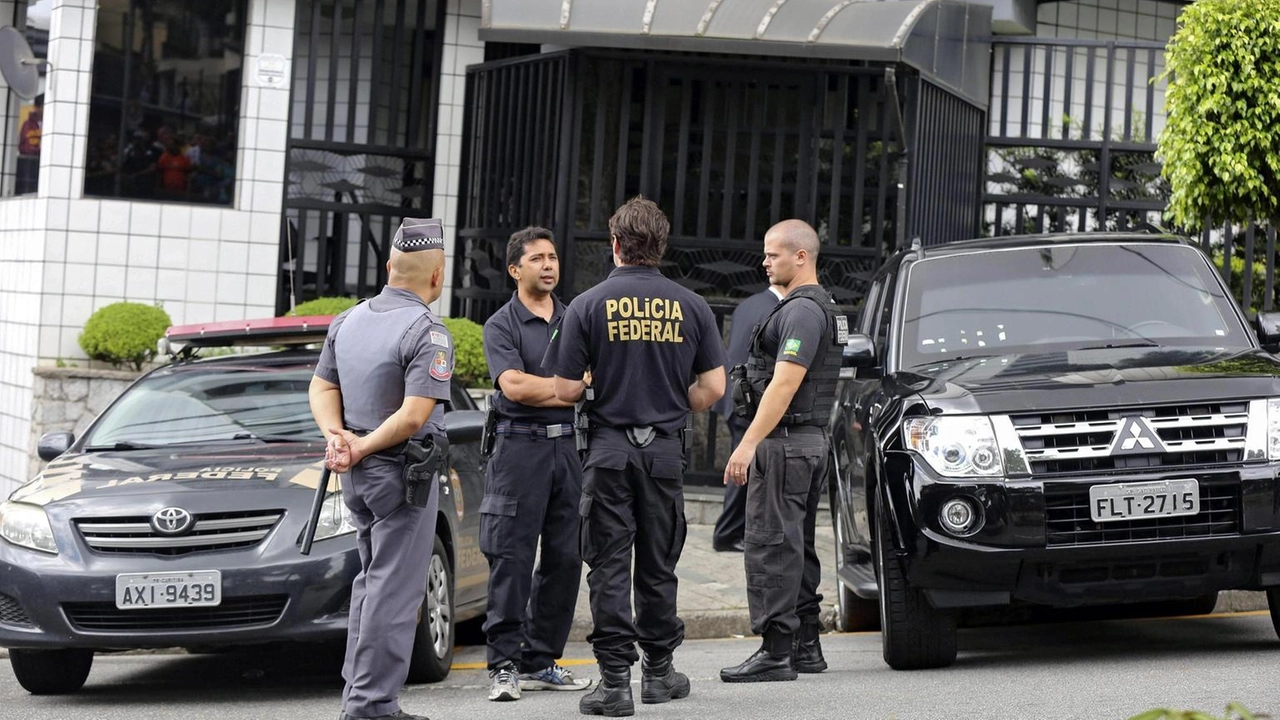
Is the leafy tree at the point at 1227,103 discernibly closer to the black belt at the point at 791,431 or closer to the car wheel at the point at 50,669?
the black belt at the point at 791,431

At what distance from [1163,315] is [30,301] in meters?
9.49

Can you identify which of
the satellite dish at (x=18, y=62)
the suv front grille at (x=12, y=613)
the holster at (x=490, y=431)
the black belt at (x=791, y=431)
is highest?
the satellite dish at (x=18, y=62)

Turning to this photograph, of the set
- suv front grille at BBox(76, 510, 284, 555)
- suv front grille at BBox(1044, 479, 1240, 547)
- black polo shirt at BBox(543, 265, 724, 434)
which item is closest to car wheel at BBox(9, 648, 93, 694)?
suv front grille at BBox(76, 510, 284, 555)

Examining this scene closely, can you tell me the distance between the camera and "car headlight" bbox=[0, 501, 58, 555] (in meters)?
6.70

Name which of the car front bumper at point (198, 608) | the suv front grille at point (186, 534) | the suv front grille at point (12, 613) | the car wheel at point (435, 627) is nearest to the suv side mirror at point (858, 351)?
the car wheel at point (435, 627)

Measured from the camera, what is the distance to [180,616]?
21.3 feet

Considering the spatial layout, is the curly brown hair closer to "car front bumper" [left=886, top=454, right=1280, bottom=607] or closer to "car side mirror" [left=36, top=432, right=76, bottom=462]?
"car front bumper" [left=886, top=454, right=1280, bottom=607]

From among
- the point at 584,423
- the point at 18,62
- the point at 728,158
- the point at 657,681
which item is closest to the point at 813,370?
the point at 584,423

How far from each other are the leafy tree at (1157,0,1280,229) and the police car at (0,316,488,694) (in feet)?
18.5

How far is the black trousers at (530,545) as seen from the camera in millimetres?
6684

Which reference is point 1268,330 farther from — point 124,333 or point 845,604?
point 124,333

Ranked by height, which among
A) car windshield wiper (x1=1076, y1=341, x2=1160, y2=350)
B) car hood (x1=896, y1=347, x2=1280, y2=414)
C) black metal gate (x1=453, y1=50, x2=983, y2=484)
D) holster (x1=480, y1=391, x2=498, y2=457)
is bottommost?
holster (x1=480, y1=391, x2=498, y2=457)

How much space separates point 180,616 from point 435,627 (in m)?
1.12

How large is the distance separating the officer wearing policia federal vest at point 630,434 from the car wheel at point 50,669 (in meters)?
2.33
